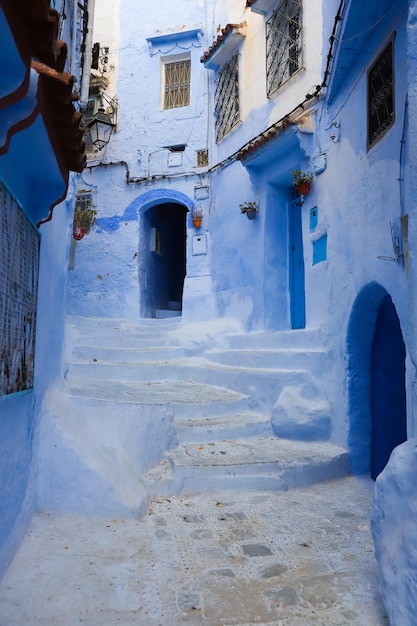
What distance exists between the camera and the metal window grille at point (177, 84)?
1189cm

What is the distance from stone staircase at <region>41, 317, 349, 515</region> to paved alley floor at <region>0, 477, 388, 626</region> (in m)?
0.32

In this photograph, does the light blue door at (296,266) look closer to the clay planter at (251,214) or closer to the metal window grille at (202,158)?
the clay planter at (251,214)

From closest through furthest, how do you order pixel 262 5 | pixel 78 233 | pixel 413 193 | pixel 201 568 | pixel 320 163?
pixel 413 193 < pixel 201 568 < pixel 320 163 < pixel 262 5 < pixel 78 233

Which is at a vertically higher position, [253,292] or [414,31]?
[414,31]

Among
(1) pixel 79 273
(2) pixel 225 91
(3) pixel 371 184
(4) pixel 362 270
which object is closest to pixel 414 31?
(3) pixel 371 184

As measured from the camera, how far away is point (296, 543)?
12.3ft

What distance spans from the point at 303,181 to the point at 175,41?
7009 millimetres

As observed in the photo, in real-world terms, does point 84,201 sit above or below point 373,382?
above

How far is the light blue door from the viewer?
887 centimetres

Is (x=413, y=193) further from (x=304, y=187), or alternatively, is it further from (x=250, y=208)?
(x=250, y=208)

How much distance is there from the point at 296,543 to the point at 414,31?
3.49 m

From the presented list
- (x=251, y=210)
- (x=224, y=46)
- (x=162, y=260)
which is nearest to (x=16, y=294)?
(x=251, y=210)

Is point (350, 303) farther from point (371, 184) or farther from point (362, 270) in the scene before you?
point (371, 184)

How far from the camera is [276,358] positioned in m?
7.00
